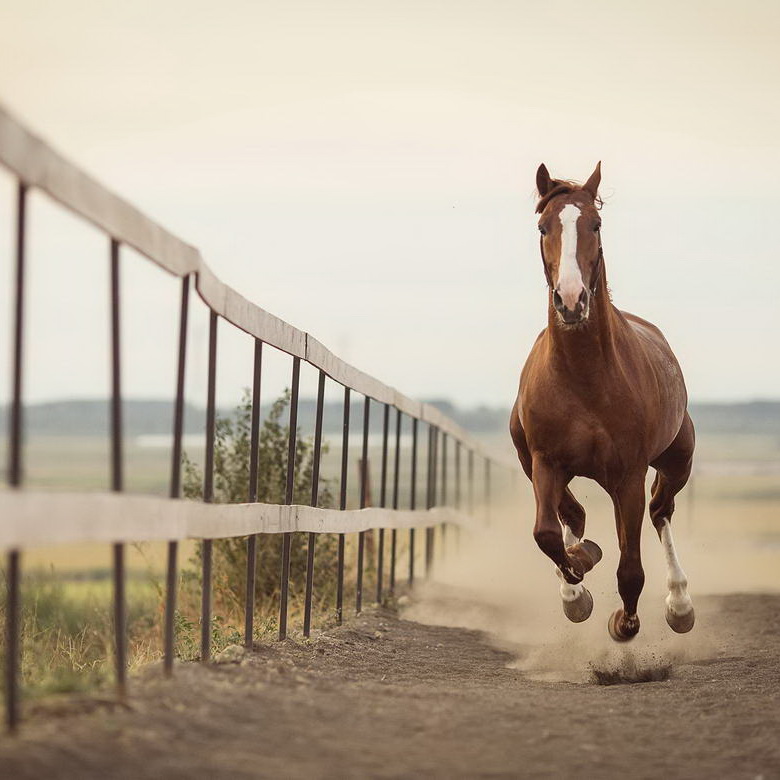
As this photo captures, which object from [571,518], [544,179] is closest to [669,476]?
[571,518]

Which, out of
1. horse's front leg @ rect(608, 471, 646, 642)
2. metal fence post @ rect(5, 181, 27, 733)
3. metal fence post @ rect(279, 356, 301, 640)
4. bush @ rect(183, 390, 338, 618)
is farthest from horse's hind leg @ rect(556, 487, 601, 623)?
metal fence post @ rect(5, 181, 27, 733)

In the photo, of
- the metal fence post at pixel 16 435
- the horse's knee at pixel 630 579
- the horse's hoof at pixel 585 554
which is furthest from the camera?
the horse's hoof at pixel 585 554

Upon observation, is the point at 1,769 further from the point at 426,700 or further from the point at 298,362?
the point at 298,362

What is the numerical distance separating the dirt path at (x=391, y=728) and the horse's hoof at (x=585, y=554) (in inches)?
48.0

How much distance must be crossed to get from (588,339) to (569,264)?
0.79m

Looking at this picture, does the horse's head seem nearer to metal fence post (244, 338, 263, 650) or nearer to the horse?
the horse

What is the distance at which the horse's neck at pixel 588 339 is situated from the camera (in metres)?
7.43

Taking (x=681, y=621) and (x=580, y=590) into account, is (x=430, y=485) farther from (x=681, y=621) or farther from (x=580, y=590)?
(x=580, y=590)

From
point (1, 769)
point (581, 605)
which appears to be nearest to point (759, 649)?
point (581, 605)

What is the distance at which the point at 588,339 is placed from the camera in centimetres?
745

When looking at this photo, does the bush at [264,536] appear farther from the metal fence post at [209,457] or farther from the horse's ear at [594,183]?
the metal fence post at [209,457]

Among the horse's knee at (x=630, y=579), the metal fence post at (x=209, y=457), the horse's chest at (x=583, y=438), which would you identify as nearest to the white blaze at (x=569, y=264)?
the horse's chest at (x=583, y=438)

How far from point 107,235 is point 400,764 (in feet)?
6.33

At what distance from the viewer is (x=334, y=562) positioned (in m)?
11.6
